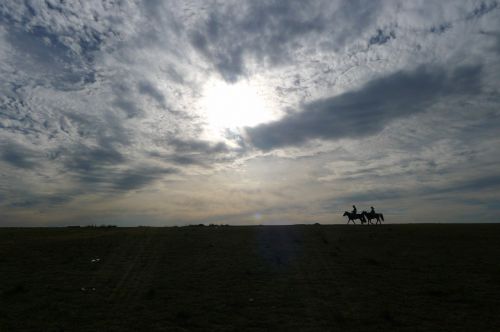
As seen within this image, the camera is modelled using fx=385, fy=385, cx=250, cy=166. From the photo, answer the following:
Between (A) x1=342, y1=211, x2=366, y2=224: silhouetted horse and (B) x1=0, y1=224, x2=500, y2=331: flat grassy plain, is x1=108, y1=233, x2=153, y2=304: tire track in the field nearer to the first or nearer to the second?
(B) x1=0, y1=224, x2=500, y2=331: flat grassy plain

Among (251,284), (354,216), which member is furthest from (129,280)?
(354,216)

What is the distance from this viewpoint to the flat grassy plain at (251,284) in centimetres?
1656

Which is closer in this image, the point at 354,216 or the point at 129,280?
the point at 129,280

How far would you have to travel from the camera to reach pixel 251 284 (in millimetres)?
21859

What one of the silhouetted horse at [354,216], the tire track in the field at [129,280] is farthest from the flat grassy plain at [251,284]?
the silhouetted horse at [354,216]

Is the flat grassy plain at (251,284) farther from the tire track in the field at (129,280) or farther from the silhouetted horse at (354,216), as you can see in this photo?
the silhouetted horse at (354,216)

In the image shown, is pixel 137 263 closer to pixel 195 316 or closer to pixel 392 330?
pixel 195 316

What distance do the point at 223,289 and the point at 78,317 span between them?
7331mm

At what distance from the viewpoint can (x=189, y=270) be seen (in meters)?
24.8

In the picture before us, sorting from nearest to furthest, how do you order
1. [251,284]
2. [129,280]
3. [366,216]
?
[251,284] → [129,280] → [366,216]

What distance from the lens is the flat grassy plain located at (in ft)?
54.3

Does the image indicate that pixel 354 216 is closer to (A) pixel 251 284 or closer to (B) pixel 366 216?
(B) pixel 366 216

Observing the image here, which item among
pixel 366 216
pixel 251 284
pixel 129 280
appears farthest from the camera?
pixel 366 216

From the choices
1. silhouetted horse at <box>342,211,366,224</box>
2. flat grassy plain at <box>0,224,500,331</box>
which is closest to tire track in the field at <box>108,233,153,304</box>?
flat grassy plain at <box>0,224,500,331</box>
